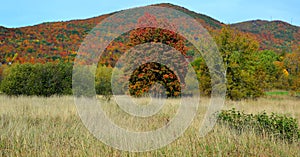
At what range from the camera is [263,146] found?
5219 mm

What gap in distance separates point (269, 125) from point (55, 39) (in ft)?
163

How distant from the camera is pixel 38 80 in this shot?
1883 centimetres

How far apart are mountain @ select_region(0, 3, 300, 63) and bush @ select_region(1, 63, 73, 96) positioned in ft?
49.2

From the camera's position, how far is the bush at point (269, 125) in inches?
243

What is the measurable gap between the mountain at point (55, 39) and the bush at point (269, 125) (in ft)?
72.7

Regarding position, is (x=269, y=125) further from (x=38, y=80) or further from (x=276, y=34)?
(x=276, y=34)

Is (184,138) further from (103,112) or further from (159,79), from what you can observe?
(159,79)

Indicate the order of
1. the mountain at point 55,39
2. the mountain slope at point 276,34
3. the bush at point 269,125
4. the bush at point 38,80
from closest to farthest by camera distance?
the bush at point 269,125, the bush at point 38,80, the mountain at point 55,39, the mountain slope at point 276,34

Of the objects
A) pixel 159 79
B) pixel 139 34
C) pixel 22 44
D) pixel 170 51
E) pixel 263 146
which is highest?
pixel 22 44

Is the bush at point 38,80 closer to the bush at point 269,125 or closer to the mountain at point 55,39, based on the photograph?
the bush at point 269,125

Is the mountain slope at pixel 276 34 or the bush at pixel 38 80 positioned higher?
the mountain slope at pixel 276 34

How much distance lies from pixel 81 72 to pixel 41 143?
13.5m

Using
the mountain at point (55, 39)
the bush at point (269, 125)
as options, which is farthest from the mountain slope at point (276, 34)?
the bush at point (269, 125)

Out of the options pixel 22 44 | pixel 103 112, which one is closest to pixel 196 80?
pixel 103 112
